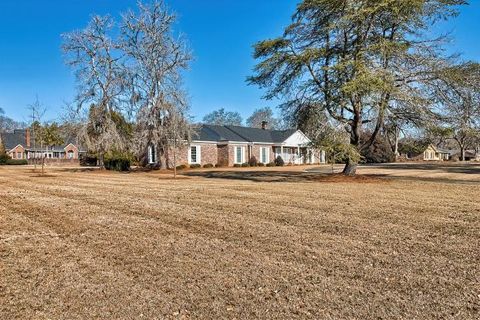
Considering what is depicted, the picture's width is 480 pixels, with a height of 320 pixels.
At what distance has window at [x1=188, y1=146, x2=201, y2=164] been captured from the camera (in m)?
33.1

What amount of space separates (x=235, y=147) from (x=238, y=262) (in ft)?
102

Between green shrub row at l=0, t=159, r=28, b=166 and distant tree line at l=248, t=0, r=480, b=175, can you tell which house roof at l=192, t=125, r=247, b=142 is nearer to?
distant tree line at l=248, t=0, r=480, b=175

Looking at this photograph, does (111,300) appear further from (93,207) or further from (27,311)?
(93,207)

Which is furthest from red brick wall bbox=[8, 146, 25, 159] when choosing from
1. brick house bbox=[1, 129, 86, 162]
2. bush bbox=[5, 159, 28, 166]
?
bush bbox=[5, 159, 28, 166]

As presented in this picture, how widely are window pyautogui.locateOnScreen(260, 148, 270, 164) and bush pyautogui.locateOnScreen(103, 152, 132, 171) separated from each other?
47.8 feet

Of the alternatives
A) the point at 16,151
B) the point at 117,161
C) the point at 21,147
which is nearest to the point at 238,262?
the point at 117,161

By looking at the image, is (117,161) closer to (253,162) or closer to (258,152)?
(253,162)

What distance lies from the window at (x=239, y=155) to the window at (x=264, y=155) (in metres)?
2.69

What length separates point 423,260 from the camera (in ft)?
15.9

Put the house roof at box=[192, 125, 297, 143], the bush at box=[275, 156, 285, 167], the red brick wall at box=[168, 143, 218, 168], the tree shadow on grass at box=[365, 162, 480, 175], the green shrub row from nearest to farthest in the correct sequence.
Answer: the tree shadow on grass at box=[365, 162, 480, 175] → the red brick wall at box=[168, 143, 218, 168] → the house roof at box=[192, 125, 297, 143] → the bush at box=[275, 156, 285, 167] → the green shrub row

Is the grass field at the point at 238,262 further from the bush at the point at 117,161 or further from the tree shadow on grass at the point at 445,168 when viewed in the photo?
the bush at the point at 117,161

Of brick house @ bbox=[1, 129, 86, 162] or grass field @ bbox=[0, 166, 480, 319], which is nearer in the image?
grass field @ bbox=[0, 166, 480, 319]

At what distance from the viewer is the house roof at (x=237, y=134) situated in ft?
116

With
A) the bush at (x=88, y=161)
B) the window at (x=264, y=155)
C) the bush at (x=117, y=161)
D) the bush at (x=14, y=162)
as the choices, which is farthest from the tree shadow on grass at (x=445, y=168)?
the bush at (x=14, y=162)
